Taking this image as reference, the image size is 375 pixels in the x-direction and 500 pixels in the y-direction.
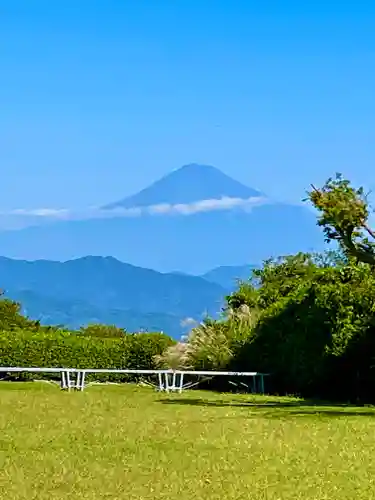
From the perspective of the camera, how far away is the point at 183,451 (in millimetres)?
13008

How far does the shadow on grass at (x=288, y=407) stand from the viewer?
19656 mm

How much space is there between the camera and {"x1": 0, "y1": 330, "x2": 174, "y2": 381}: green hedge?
1272 inches

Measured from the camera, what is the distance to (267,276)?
39719mm

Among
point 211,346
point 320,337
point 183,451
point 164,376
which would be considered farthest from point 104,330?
point 183,451

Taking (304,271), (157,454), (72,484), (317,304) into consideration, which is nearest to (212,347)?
(317,304)

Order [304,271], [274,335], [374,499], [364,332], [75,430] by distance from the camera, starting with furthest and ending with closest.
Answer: [304,271], [274,335], [364,332], [75,430], [374,499]

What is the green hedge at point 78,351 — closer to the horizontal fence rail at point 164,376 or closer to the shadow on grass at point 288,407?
the horizontal fence rail at point 164,376

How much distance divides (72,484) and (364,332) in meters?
16.5

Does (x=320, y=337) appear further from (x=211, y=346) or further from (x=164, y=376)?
(x=211, y=346)

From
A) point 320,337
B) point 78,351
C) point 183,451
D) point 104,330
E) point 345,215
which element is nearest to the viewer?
point 183,451

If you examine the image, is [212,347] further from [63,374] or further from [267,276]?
[267,276]

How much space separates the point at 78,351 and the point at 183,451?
64.8ft

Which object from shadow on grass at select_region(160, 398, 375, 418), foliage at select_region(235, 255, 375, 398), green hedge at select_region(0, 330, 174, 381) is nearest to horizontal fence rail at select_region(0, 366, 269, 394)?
foliage at select_region(235, 255, 375, 398)

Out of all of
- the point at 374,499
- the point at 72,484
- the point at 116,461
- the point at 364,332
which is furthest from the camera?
the point at 364,332
